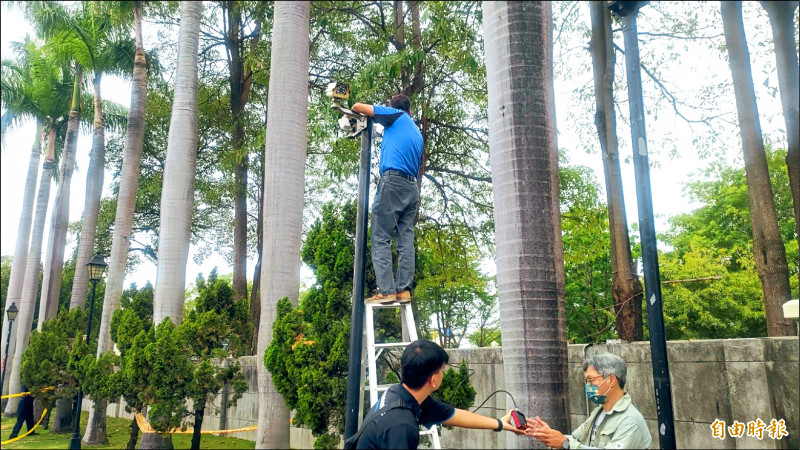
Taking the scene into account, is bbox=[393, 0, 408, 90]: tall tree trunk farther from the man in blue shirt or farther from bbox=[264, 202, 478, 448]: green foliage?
the man in blue shirt

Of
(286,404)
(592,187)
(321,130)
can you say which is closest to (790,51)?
(286,404)

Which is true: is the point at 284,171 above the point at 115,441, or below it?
above

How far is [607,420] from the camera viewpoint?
386cm

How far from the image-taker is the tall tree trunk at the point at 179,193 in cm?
999

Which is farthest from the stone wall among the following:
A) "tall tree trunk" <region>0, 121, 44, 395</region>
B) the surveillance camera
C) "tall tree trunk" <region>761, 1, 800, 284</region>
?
"tall tree trunk" <region>0, 121, 44, 395</region>

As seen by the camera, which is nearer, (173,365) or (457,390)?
(457,390)

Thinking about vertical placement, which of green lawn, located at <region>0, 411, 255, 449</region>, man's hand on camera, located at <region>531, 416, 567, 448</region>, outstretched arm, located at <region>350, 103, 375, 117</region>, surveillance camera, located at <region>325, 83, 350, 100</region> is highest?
surveillance camera, located at <region>325, 83, 350, 100</region>

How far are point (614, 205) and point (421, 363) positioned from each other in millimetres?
7004

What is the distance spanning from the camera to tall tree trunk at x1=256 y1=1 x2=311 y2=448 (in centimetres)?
758

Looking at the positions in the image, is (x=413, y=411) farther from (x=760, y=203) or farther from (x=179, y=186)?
(x=179, y=186)

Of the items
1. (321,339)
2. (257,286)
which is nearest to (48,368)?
(257,286)

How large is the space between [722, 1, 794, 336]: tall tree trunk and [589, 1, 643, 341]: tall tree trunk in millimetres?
1605

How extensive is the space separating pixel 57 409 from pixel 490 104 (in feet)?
50.4

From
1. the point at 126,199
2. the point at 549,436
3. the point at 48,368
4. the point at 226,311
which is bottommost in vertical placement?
the point at 549,436
